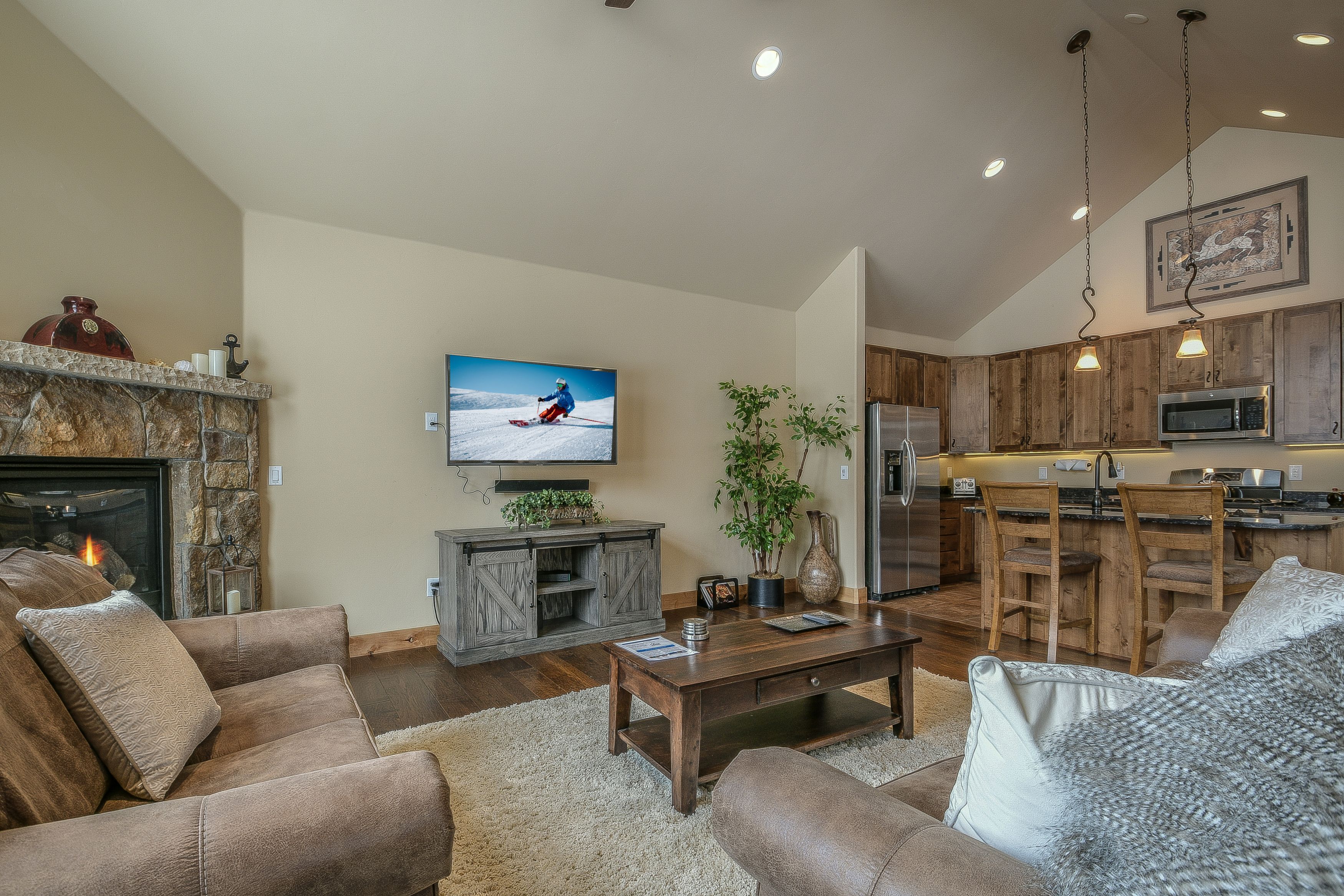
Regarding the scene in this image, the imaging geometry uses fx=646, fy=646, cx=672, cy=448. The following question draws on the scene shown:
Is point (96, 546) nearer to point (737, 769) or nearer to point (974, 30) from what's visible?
point (737, 769)

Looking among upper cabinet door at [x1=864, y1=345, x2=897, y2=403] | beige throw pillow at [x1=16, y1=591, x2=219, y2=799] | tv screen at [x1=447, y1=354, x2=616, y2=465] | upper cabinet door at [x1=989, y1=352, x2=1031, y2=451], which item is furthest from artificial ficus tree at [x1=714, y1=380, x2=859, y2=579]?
beige throw pillow at [x1=16, y1=591, x2=219, y2=799]

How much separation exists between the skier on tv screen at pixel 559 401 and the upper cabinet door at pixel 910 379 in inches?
130

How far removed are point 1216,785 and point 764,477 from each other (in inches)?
185

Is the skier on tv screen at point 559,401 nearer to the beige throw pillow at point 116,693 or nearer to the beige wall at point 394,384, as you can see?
the beige wall at point 394,384

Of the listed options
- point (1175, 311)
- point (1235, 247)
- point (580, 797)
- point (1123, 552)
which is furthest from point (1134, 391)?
point (580, 797)

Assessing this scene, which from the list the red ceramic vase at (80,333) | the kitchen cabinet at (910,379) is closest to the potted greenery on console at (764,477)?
the kitchen cabinet at (910,379)

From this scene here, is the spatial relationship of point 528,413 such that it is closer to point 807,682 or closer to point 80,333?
point 80,333

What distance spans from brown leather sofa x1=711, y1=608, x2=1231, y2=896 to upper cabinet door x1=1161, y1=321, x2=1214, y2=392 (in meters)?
5.44

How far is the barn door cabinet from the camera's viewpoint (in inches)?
143

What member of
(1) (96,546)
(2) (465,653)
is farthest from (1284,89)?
(1) (96,546)

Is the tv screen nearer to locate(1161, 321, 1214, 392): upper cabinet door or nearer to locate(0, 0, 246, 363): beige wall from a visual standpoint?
locate(0, 0, 246, 363): beige wall

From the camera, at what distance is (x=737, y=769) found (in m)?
1.09

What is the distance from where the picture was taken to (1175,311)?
5.45 m

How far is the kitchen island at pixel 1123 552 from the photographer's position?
10.2 ft
